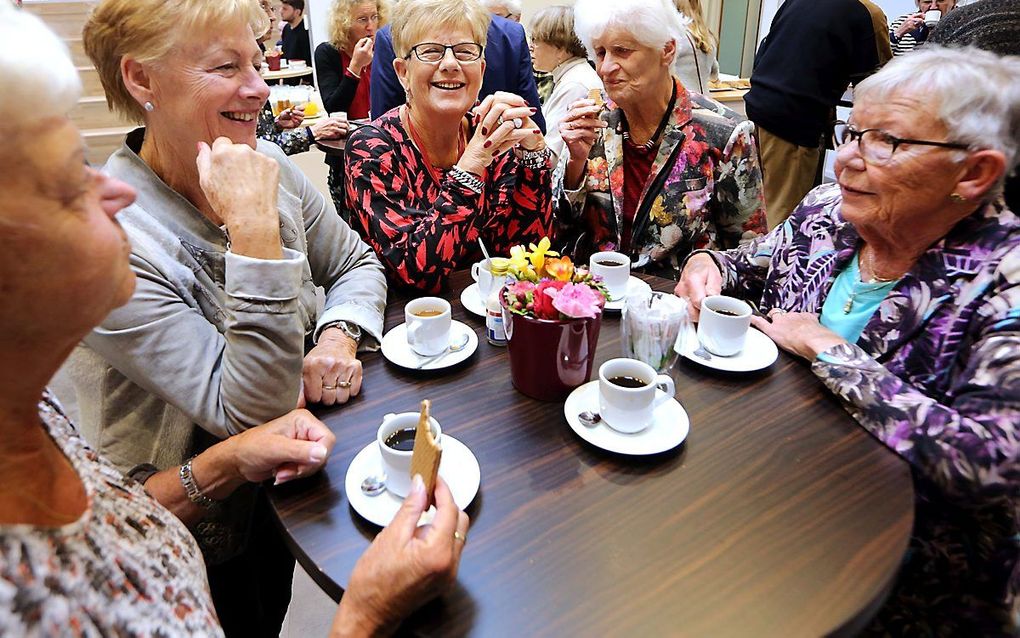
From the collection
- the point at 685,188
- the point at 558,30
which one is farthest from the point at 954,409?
the point at 558,30

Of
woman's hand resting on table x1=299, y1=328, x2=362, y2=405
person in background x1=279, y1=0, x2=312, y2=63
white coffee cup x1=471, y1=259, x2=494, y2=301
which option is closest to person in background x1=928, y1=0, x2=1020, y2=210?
white coffee cup x1=471, y1=259, x2=494, y2=301

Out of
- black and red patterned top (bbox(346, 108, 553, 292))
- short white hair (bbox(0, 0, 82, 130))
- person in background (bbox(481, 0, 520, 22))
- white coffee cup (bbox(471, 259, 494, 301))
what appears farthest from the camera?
person in background (bbox(481, 0, 520, 22))

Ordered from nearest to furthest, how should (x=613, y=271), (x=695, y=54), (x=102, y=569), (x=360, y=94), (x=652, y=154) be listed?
(x=102, y=569)
(x=613, y=271)
(x=652, y=154)
(x=695, y=54)
(x=360, y=94)

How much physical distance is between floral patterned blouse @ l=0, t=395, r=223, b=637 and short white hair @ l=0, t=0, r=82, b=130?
0.40m

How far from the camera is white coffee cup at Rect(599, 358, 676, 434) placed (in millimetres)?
1083

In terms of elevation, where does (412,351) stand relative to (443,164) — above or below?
below

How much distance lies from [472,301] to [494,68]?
5.67ft

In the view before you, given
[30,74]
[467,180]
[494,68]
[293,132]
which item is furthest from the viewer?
[293,132]

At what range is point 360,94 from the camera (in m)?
3.85

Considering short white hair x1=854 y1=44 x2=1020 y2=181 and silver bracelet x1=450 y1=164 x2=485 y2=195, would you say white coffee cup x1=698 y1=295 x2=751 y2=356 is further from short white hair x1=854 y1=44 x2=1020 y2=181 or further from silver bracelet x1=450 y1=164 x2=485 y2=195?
silver bracelet x1=450 y1=164 x2=485 y2=195

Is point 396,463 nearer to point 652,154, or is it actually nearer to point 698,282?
point 698,282

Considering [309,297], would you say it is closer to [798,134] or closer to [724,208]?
[724,208]

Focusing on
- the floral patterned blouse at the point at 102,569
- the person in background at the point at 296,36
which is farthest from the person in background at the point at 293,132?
the person in background at the point at 296,36

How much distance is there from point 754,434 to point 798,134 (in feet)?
10.5
